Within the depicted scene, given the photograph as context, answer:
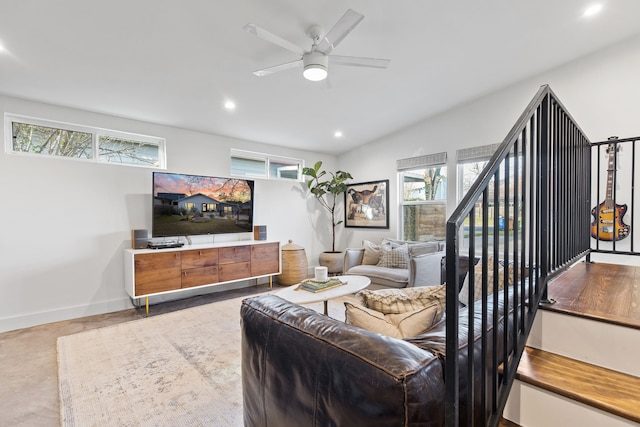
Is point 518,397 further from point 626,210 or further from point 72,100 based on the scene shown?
point 72,100

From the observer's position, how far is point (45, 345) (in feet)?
9.21

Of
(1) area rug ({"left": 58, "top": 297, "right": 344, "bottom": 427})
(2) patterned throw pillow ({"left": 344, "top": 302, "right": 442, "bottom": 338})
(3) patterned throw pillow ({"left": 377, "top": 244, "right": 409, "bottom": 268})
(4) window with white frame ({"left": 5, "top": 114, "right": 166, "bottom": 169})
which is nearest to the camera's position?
(2) patterned throw pillow ({"left": 344, "top": 302, "right": 442, "bottom": 338})

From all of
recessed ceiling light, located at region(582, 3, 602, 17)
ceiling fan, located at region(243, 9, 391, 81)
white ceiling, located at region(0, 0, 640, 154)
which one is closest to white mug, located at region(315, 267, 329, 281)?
ceiling fan, located at region(243, 9, 391, 81)

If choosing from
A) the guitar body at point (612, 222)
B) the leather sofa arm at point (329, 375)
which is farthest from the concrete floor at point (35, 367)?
the guitar body at point (612, 222)

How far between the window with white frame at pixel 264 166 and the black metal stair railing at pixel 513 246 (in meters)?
3.88

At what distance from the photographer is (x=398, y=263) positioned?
4.25m

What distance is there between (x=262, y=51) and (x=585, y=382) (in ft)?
9.86

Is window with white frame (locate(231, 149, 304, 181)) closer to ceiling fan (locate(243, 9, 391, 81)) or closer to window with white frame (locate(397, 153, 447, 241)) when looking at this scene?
window with white frame (locate(397, 153, 447, 241))

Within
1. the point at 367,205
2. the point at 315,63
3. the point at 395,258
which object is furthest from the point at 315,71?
the point at 367,205

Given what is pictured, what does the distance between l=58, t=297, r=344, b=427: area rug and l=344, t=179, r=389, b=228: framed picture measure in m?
3.09

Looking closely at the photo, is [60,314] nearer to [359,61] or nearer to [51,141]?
[51,141]

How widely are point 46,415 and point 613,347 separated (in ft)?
9.72

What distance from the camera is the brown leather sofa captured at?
30.5 inches

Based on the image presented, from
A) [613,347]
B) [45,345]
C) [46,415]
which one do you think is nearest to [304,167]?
[45,345]
